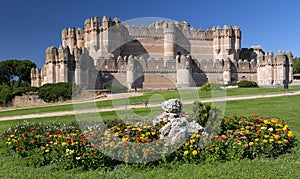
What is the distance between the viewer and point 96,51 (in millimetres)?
49156

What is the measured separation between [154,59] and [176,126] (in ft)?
132

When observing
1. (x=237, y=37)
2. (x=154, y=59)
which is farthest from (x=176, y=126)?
(x=237, y=37)

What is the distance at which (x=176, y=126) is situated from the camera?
8.48 metres

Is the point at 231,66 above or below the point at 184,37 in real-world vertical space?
below

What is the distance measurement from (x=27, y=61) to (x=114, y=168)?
68920mm

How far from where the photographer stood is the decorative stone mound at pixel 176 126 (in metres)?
8.28

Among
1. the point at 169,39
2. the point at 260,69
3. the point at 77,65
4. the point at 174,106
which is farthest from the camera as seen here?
the point at 169,39

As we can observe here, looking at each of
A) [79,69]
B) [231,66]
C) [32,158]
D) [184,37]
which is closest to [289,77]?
[231,66]

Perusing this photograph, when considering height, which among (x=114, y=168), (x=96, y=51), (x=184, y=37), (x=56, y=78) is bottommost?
(x=114, y=168)

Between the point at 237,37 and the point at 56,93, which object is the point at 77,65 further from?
the point at 237,37

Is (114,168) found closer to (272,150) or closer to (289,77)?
(272,150)

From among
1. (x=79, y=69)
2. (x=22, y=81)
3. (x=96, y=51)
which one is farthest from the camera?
(x=22, y=81)

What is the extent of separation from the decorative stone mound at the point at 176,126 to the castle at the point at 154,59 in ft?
103

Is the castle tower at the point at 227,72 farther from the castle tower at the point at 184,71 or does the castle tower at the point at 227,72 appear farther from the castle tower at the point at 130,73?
the castle tower at the point at 130,73
